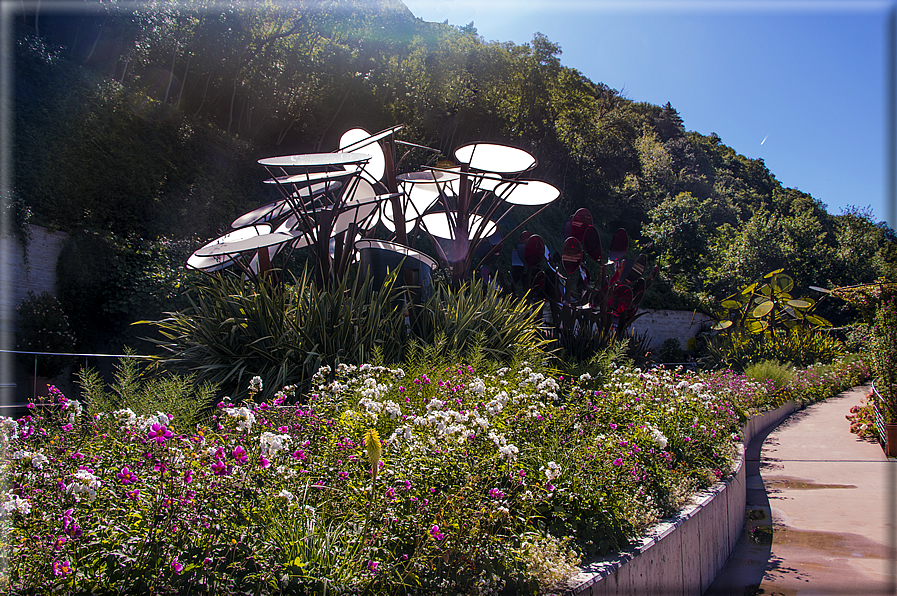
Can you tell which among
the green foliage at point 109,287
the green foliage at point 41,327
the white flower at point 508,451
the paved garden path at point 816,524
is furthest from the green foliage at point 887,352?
the green foliage at point 41,327

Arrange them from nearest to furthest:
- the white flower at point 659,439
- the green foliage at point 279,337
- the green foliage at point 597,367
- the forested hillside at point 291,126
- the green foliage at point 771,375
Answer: the white flower at point 659,439 < the green foliage at point 279,337 < the green foliage at point 597,367 < the green foliage at point 771,375 < the forested hillside at point 291,126

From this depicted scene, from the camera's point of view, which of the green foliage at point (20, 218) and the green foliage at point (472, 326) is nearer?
the green foliage at point (472, 326)

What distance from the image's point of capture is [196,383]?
4133 millimetres

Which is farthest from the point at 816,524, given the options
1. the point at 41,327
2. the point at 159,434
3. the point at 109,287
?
the point at 109,287

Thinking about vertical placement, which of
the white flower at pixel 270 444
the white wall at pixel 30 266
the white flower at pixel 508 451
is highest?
the white wall at pixel 30 266

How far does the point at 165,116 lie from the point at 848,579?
1611 cm

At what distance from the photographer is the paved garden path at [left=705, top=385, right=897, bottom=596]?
3119 mm

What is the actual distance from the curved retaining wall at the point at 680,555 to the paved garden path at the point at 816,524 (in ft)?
0.49

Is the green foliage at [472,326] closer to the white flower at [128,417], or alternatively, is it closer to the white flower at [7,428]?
the white flower at [128,417]

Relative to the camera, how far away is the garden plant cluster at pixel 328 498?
5.10 ft

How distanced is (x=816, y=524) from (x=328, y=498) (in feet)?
13.1

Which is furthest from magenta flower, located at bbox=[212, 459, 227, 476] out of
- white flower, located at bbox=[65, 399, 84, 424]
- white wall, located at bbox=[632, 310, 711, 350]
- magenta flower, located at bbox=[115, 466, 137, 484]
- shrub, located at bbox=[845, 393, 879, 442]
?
white wall, located at bbox=[632, 310, 711, 350]

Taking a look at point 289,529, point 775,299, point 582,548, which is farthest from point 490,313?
point 775,299

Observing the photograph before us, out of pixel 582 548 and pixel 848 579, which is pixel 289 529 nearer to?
pixel 582 548
